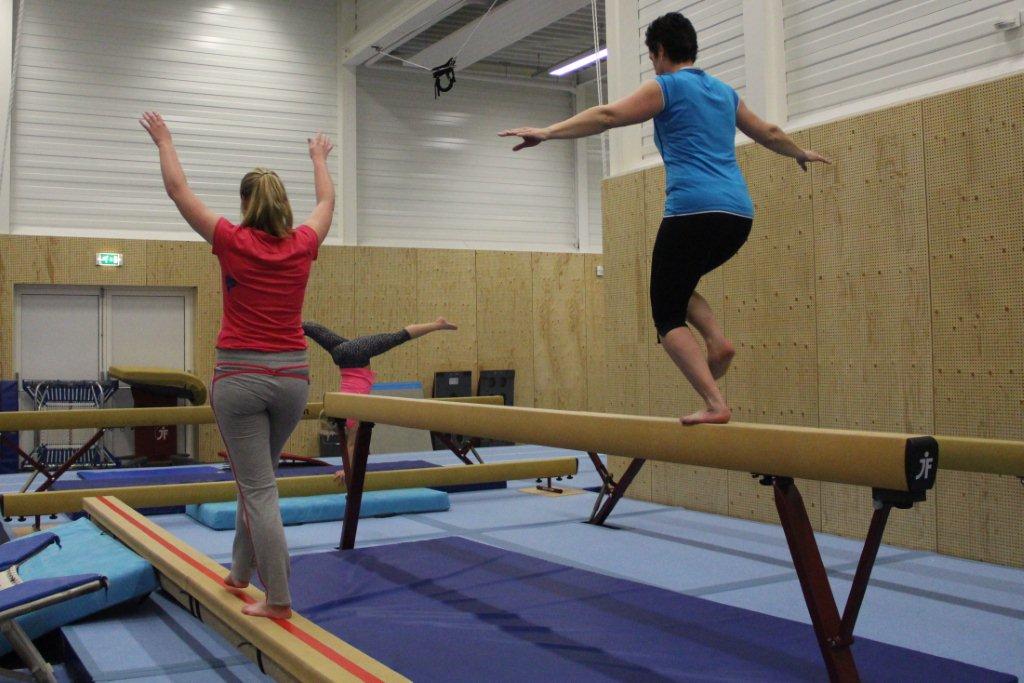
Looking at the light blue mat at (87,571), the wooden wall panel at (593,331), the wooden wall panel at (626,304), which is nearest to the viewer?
the light blue mat at (87,571)

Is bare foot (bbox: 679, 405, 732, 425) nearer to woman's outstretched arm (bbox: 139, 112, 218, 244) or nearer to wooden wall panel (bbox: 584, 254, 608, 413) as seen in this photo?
woman's outstretched arm (bbox: 139, 112, 218, 244)

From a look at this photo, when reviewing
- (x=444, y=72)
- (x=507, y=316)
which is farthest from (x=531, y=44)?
(x=507, y=316)

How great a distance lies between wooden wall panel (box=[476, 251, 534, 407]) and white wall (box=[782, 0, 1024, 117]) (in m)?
7.06

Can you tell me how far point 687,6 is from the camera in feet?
25.4

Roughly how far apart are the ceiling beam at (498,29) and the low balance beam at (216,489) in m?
6.49

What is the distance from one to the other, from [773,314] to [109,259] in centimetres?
835

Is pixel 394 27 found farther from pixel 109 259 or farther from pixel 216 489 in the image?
pixel 216 489

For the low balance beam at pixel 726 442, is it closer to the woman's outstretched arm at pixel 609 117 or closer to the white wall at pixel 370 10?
the woman's outstretched arm at pixel 609 117

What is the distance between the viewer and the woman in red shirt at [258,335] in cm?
309

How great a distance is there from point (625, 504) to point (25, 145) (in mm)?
8632

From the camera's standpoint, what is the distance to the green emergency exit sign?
36.7 ft

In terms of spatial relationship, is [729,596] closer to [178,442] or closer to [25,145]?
[178,442]

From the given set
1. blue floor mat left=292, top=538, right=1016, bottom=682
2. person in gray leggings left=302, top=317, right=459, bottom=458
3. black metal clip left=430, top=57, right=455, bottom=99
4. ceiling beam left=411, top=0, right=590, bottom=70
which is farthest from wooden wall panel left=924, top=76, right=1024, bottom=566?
black metal clip left=430, top=57, right=455, bottom=99

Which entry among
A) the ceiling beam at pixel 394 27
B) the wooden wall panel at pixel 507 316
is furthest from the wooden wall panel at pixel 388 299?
the ceiling beam at pixel 394 27
